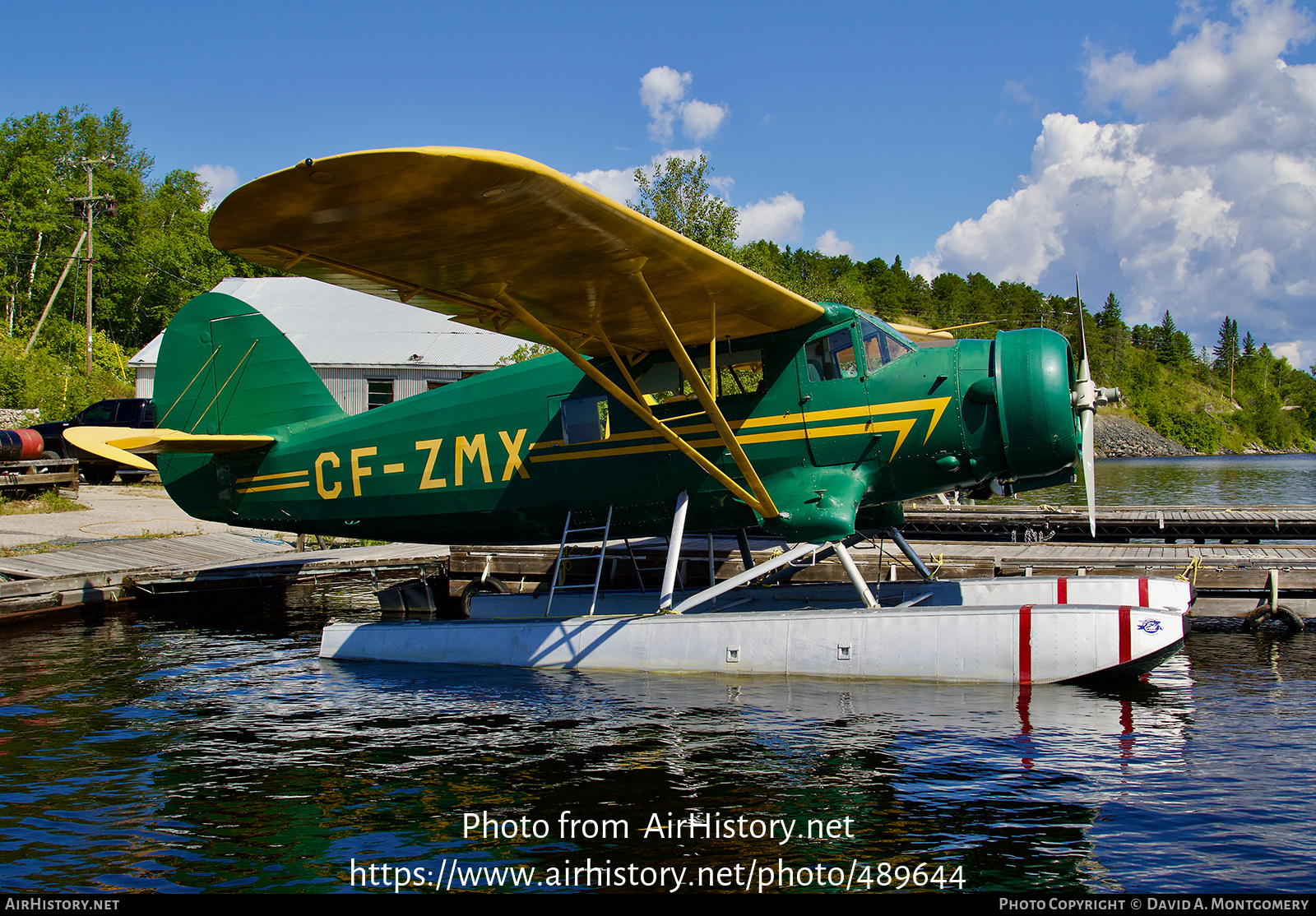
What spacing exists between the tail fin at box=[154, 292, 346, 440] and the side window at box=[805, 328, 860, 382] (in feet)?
20.1

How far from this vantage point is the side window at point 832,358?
342 inches

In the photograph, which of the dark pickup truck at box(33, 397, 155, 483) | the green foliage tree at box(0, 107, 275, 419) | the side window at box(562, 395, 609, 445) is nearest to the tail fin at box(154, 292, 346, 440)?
the side window at box(562, 395, 609, 445)

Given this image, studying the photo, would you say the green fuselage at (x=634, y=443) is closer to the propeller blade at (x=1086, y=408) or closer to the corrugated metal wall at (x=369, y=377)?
the propeller blade at (x=1086, y=408)

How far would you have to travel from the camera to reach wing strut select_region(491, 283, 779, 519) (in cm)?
784

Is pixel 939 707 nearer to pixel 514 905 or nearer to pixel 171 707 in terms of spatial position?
pixel 514 905

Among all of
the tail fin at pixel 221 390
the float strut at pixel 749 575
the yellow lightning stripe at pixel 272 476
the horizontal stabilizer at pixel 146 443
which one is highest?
the tail fin at pixel 221 390

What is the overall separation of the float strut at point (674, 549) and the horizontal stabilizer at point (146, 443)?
5472mm

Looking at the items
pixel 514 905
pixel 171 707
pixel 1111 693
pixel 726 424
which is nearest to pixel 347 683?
pixel 171 707

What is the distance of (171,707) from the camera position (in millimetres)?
7965

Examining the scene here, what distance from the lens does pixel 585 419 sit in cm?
970

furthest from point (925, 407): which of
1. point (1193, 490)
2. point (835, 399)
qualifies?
→ point (1193, 490)

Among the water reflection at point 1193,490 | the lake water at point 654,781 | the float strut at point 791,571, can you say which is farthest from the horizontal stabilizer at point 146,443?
the water reflection at point 1193,490

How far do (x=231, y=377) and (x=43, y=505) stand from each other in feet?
39.6

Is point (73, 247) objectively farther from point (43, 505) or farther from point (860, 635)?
point (860, 635)
